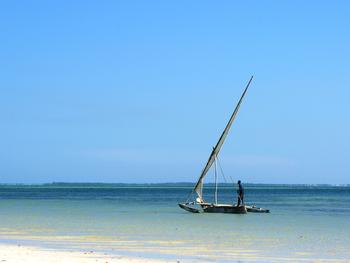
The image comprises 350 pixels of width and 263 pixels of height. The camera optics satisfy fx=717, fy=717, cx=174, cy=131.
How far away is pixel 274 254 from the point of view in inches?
809

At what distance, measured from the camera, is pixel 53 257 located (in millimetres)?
18203

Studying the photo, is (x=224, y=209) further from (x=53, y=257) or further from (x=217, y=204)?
(x=53, y=257)

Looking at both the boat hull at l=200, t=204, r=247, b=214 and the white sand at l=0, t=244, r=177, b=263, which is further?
the boat hull at l=200, t=204, r=247, b=214

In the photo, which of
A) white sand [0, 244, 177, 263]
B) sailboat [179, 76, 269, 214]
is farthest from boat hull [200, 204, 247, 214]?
white sand [0, 244, 177, 263]

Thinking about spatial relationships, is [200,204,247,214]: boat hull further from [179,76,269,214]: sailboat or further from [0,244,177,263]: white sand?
[0,244,177,263]: white sand

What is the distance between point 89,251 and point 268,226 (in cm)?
1506

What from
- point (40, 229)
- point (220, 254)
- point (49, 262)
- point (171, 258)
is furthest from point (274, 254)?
point (40, 229)

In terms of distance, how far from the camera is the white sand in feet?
56.7

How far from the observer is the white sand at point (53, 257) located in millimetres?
17281

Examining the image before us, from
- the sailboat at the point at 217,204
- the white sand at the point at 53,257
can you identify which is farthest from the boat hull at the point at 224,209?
the white sand at the point at 53,257

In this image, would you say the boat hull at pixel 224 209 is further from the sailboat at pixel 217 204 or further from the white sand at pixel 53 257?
the white sand at pixel 53 257

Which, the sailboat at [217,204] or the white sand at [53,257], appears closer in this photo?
the white sand at [53,257]

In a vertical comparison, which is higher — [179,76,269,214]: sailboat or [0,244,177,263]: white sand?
[179,76,269,214]: sailboat

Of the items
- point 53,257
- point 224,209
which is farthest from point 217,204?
point 53,257
